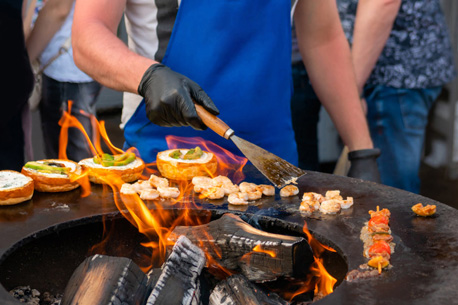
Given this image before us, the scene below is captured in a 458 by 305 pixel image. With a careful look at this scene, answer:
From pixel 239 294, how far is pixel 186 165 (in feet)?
2.26

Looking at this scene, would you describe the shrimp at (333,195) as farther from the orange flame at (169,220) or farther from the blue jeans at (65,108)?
the blue jeans at (65,108)

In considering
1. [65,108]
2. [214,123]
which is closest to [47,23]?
[65,108]

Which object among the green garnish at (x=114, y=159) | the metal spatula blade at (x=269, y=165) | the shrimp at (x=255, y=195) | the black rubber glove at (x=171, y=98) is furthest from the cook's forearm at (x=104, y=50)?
the shrimp at (x=255, y=195)

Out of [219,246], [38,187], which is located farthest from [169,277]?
[38,187]

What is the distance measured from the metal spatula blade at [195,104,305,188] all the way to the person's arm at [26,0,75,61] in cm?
223

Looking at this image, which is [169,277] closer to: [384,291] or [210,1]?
[384,291]

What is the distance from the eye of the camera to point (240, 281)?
1.54 metres

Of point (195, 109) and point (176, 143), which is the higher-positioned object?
point (195, 109)

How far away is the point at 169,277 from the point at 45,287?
1.69 feet

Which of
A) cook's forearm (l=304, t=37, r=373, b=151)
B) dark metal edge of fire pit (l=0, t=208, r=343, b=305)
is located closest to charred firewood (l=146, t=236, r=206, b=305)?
dark metal edge of fire pit (l=0, t=208, r=343, b=305)

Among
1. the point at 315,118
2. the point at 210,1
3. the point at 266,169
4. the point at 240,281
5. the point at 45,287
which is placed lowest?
the point at 315,118

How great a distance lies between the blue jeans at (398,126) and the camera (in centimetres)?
357

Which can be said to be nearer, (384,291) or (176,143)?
(384,291)

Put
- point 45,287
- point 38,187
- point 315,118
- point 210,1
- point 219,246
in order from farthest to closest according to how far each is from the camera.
Answer: point 315,118, point 210,1, point 38,187, point 45,287, point 219,246
